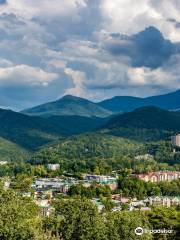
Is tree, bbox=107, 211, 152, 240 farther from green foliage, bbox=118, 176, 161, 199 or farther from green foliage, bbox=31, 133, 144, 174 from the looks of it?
green foliage, bbox=31, 133, 144, 174

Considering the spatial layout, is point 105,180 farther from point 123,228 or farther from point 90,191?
point 123,228

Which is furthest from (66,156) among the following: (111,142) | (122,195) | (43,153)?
(122,195)

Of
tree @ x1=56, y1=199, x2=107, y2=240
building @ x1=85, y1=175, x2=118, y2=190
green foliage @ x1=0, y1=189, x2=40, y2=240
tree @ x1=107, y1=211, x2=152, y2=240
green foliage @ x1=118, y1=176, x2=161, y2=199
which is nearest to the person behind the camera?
green foliage @ x1=0, y1=189, x2=40, y2=240

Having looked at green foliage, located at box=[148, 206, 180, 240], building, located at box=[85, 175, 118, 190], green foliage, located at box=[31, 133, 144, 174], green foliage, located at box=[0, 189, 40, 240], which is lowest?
green foliage, located at box=[148, 206, 180, 240]

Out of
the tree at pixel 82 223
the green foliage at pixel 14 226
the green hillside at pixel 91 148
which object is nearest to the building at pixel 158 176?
the green hillside at pixel 91 148

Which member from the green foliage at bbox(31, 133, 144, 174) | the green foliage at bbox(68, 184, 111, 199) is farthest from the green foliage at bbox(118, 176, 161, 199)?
the green foliage at bbox(31, 133, 144, 174)

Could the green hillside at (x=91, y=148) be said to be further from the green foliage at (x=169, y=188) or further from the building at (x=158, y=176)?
the green foliage at (x=169, y=188)

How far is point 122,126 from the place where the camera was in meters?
200

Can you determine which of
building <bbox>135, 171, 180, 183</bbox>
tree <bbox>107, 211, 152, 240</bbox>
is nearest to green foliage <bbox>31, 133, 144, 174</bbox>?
building <bbox>135, 171, 180, 183</bbox>

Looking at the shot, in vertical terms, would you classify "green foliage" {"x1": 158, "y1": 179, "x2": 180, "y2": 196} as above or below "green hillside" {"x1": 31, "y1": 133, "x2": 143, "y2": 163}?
below

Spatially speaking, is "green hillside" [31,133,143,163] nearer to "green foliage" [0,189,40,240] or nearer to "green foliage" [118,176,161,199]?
"green foliage" [118,176,161,199]

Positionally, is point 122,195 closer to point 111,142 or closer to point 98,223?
point 98,223

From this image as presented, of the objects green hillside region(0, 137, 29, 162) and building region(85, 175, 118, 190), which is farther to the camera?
green hillside region(0, 137, 29, 162)

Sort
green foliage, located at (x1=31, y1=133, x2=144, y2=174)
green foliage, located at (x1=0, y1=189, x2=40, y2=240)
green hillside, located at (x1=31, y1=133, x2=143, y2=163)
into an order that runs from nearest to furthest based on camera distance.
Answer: green foliage, located at (x1=0, y1=189, x2=40, y2=240) → green foliage, located at (x1=31, y1=133, x2=144, y2=174) → green hillside, located at (x1=31, y1=133, x2=143, y2=163)
